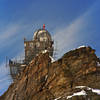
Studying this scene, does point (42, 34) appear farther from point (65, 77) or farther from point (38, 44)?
point (65, 77)

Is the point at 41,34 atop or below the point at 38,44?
atop

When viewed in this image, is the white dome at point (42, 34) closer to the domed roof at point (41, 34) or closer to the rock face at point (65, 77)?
the domed roof at point (41, 34)

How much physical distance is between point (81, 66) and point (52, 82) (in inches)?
245

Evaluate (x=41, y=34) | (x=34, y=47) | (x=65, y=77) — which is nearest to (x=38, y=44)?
(x=34, y=47)

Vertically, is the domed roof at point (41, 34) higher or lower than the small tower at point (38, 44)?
higher

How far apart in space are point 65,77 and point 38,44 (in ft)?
96.1

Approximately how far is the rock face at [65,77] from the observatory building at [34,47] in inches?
661

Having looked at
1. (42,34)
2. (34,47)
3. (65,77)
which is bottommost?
(65,77)

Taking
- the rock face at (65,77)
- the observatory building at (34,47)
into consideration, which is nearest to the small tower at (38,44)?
the observatory building at (34,47)

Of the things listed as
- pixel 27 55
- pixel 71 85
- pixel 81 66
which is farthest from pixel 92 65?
pixel 27 55

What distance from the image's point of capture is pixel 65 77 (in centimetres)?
3719

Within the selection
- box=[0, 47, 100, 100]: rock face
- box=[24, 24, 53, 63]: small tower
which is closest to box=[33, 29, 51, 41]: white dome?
box=[24, 24, 53, 63]: small tower

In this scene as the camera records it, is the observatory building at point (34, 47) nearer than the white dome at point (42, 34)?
Yes

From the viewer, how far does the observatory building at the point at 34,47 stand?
62125 mm
